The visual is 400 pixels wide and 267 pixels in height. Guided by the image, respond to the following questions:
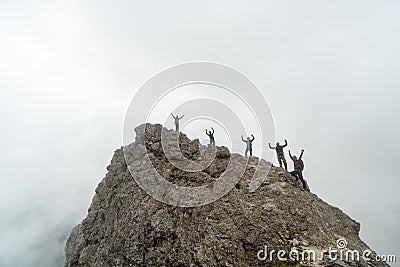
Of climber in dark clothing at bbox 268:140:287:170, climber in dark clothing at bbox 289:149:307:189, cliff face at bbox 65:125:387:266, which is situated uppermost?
climber in dark clothing at bbox 268:140:287:170

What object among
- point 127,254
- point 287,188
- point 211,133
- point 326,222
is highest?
point 211,133

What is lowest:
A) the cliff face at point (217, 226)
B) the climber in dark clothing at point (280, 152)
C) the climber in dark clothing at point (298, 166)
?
the cliff face at point (217, 226)

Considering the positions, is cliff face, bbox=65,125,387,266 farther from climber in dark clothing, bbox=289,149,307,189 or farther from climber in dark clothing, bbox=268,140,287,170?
climber in dark clothing, bbox=268,140,287,170

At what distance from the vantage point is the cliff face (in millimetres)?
27438

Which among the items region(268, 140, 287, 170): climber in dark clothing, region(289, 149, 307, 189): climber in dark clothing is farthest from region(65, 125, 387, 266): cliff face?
region(268, 140, 287, 170): climber in dark clothing

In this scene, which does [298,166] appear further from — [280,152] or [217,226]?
[217,226]

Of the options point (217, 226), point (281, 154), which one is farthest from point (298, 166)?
point (217, 226)

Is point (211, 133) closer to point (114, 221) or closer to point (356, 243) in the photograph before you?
point (114, 221)

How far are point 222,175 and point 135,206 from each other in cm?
962

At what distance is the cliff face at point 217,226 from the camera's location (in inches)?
1080

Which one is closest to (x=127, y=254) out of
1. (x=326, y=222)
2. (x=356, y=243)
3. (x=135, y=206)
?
(x=135, y=206)

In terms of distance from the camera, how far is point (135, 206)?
109 feet

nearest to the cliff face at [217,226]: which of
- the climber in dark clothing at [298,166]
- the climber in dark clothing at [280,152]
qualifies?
the climber in dark clothing at [298,166]

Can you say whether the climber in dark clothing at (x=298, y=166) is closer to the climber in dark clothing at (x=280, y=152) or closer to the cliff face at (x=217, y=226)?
the cliff face at (x=217, y=226)
